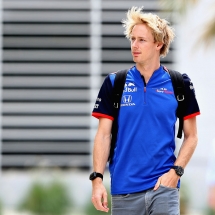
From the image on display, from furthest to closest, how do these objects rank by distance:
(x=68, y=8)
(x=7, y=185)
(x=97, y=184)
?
(x=68, y=8), (x=7, y=185), (x=97, y=184)

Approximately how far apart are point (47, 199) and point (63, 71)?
7044mm

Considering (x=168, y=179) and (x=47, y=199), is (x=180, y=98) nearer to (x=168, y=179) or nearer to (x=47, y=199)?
(x=168, y=179)

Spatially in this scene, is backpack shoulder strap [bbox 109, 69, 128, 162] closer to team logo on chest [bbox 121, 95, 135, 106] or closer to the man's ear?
team logo on chest [bbox 121, 95, 135, 106]

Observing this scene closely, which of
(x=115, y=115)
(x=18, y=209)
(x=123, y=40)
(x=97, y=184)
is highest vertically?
(x=123, y=40)

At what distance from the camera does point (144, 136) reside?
5.48m

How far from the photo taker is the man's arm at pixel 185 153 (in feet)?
17.9

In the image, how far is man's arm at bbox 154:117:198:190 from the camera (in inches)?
214

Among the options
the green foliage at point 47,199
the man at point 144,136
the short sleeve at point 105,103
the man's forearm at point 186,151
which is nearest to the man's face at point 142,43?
the man at point 144,136

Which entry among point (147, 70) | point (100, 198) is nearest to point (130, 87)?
point (147, 70)

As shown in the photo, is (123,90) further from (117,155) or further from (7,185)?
(7,185)

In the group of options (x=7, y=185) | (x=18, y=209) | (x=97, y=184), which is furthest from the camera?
(x=7, y=185)

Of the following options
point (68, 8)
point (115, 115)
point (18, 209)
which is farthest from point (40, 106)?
point (115, 115)

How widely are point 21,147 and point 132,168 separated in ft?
56.1

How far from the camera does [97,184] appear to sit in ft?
18.0
